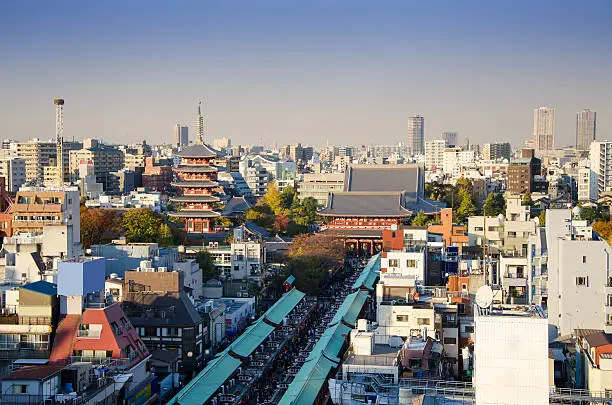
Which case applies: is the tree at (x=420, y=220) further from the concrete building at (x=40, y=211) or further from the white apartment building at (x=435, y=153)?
the white apartment building at (x=435, y=153)

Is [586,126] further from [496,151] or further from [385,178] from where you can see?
[385,178]

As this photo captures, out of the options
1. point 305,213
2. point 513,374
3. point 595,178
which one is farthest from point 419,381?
point 595,178

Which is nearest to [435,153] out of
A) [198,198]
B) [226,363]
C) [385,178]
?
[385,178]

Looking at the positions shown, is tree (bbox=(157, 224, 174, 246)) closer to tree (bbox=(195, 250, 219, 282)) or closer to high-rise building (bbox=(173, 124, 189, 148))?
tree (bbox=(195, 250, 219, 282))

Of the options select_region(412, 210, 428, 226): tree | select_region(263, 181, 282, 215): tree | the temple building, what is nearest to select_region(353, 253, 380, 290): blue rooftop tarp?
select_region(412, 210, 428, 226): tree

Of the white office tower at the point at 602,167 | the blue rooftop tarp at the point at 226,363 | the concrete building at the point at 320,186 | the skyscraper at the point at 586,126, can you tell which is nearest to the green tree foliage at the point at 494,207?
the concrete building at the point at 320,186

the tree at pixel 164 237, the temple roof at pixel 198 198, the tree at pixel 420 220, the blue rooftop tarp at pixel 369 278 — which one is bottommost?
the blue rooftop tarp at pixel 369 278

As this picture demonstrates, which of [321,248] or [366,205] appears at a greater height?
[366,205]
